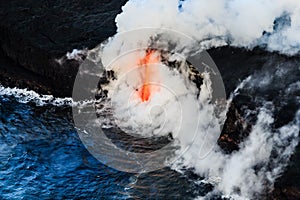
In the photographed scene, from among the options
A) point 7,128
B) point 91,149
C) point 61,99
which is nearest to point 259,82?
point 91,149

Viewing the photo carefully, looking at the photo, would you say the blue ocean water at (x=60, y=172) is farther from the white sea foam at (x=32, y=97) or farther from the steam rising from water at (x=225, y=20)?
the steam rising from water at (x=225, y=20)

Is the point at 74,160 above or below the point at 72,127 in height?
below

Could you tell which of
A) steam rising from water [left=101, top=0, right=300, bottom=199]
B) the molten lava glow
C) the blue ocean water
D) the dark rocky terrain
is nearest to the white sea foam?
the dark rocky terrain

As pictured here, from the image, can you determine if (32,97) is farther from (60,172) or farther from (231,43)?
(231,43)

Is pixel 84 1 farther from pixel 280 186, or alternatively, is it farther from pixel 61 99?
pixel 280 186

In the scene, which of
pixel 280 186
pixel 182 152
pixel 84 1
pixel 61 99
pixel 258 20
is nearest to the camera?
pixel 280 186

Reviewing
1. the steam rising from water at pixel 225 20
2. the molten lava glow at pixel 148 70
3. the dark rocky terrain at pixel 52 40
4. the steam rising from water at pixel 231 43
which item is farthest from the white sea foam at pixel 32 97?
the steam rising from water at pixel 225 20

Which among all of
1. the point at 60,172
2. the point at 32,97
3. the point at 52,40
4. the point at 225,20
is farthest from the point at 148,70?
the point at 60,172
